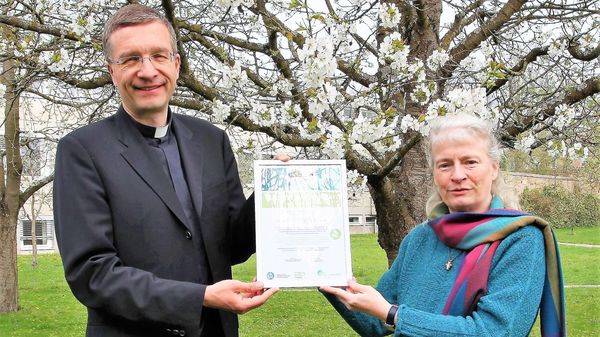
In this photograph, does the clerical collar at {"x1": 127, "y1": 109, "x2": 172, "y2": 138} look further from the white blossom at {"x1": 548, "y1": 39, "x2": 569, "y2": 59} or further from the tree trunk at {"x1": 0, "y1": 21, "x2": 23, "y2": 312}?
the tree trunk at {"x1": 0, "y1": 21, "x2": 23, "y2": 312}

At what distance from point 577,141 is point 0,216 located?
27.5ft

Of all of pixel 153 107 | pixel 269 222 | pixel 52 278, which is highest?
pixel 153 107

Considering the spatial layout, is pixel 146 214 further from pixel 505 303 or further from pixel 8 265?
pixel 8 265

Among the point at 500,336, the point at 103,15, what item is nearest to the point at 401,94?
the point at 103,15

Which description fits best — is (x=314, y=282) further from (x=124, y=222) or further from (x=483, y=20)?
(x=483, y=20)

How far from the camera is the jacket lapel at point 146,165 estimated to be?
Result: 2.29 metres

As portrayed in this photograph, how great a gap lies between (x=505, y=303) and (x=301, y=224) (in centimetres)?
71

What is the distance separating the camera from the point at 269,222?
232cm

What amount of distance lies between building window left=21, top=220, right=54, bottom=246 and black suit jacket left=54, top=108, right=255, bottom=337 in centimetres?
2726

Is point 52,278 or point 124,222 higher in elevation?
point 124,222

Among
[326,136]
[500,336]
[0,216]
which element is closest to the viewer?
[500,336]

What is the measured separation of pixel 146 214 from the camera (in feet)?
7.39

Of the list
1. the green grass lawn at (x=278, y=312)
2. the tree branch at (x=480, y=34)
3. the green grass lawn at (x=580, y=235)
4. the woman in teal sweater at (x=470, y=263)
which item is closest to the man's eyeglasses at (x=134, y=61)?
the woman in teal sweater at (x=470, y=263)

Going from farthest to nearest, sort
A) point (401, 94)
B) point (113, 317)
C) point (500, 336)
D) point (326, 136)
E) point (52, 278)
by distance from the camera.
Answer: point (52, 278) → point (401, 94) → point (326, 136) → point (113, 317) → point (500, 336)
